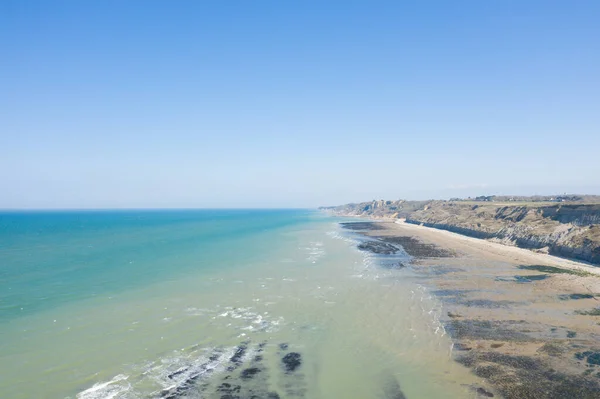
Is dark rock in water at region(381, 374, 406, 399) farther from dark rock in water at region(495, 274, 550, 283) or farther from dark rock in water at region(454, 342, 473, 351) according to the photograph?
dark rock in water at region(495, 274, 550, 283)

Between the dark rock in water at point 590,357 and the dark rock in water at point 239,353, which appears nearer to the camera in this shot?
the dark rock in water at point 590,357

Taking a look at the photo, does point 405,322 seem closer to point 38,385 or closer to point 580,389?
point 580,389

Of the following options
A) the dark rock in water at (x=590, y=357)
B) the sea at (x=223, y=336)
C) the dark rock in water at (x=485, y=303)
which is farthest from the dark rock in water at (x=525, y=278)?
the dark rock in water at (x=590, y=357)

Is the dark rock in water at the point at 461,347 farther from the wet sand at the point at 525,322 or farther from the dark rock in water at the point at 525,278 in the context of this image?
the dark rock in water at the point at 525,278

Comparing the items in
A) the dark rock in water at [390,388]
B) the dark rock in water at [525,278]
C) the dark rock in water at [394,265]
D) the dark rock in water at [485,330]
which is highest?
the dark rock in water at [390,388]

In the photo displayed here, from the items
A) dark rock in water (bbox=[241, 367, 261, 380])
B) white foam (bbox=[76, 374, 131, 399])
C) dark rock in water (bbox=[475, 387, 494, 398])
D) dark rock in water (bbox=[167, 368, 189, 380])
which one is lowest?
dark rock in water (bbox=[475, 387, 494, 398])

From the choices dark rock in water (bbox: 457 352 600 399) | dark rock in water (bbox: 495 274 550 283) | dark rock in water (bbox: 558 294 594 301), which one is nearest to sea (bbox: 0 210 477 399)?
dark rock in water (bbox: 457 352 600 399)

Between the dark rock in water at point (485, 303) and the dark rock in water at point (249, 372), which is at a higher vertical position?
the dark rock in water at point (249, 372)
